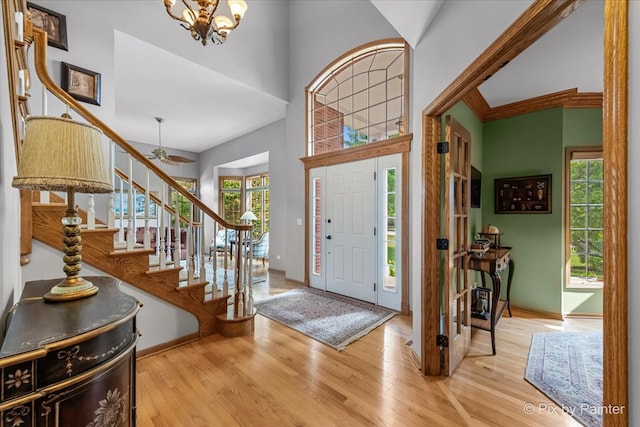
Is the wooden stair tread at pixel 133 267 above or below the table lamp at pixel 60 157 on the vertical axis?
below

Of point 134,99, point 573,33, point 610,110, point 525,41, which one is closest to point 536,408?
point 610,110

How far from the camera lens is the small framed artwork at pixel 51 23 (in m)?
2.57

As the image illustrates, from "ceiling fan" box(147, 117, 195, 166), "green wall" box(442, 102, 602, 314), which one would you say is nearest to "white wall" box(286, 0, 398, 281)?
"ceiling fan" box(147, 117, 195, 166)

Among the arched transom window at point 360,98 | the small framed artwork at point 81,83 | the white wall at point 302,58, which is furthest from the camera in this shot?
the white wall at point 302,58

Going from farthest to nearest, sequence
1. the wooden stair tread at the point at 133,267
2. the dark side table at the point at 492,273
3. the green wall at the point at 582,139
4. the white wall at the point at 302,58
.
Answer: the white wall at the point at 302,58, the green wall at the point at 582,139, the dark side table at the point at 492,273, the wooden stair tread at the point at 133,267

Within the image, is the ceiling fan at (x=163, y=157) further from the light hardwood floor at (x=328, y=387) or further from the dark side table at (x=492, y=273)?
the dark side table at (x=492, y=273)

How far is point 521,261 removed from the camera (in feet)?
11.4

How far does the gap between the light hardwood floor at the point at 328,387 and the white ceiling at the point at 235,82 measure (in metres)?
2.69

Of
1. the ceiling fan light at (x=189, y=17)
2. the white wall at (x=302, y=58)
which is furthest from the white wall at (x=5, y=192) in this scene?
the white wall at (x=302, y=58)

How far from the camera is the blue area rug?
5.73ft

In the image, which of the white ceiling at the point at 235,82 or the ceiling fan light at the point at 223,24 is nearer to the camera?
the white ceiling at the point at 235,82

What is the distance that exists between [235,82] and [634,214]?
15.1ft

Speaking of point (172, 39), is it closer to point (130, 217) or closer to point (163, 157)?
point (163, 157)

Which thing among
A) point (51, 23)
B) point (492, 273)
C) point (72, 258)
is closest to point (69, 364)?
point (72, 258)
